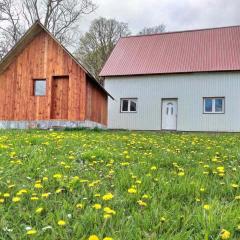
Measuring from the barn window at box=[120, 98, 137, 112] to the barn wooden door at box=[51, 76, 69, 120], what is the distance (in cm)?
670

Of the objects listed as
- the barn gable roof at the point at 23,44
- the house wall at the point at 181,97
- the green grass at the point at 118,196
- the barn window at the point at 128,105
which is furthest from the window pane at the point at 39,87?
the green grass at the point at 118,196

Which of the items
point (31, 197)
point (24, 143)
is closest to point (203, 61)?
point (24, 143)

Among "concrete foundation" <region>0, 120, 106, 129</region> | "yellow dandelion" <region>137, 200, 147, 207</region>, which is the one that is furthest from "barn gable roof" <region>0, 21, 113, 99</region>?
"yellow dandelion" <region>137, 200, 147, 207</region>

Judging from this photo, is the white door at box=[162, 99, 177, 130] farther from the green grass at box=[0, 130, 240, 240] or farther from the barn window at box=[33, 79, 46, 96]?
the green grass at box=[0, 130, 240, 240]

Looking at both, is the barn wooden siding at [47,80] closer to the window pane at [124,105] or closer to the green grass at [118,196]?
the window pane at [124,105]

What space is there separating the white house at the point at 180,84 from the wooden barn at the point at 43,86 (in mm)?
4949

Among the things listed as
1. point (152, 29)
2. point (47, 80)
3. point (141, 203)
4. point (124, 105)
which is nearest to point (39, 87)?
point (47, 80)

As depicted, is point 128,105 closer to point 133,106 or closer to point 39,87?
point 133,106

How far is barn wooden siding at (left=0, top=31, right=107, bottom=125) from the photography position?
1883 centimetres

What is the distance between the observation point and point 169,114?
24500 mm

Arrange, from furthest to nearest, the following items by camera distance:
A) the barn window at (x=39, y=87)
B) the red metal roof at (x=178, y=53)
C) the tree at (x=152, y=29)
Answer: the tree at (x=152, y=29)
the red metal roof at (x=178, y=53)
the barn window at (x=39, y=87)

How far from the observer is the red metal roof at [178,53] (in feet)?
78.6

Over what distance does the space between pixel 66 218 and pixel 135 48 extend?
82.8 ft

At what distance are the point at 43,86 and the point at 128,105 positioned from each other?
7.22 m
